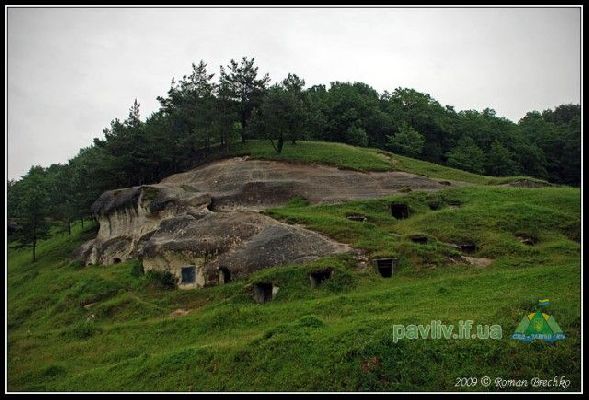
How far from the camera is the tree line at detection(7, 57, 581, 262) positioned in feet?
176

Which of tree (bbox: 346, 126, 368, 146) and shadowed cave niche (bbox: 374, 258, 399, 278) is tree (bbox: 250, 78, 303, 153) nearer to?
tree (bbox: 346, 126, 368, 146)

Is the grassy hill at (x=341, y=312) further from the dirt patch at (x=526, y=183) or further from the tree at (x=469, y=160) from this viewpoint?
the tree at (x=469, y=160)

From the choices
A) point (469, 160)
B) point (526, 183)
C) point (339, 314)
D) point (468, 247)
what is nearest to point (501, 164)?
point (469, 160)

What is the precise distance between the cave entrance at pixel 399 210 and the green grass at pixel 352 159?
11.3 meters

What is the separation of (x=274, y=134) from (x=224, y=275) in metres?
27.5

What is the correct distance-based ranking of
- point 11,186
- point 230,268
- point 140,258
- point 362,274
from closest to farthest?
point 362,274 → point 230,268 → point 140,258 → point 11,186

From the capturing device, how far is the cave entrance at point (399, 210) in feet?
129

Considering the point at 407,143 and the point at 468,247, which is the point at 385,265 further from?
the point at 407,143

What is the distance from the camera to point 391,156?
193ft

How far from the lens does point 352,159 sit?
5384 cm

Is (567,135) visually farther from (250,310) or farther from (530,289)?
(250,310)

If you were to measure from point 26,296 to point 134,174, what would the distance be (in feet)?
65.5

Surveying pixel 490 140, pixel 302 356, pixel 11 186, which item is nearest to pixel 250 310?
pixel 302 356

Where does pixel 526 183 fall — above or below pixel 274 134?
below
